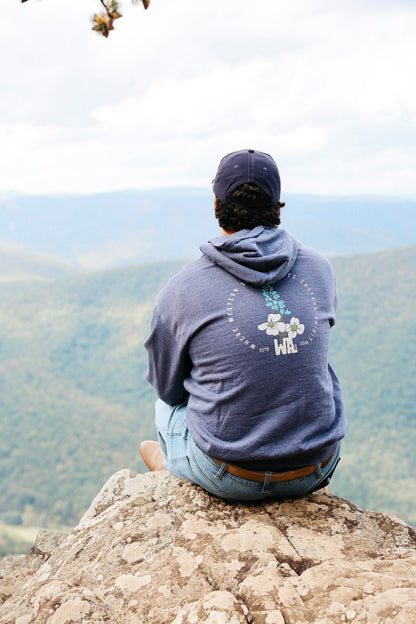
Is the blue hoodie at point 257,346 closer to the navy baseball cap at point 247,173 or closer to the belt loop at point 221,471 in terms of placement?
the belt loop at point 221,471

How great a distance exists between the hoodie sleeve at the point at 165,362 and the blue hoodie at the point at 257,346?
44mm

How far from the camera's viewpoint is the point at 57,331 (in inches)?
4350

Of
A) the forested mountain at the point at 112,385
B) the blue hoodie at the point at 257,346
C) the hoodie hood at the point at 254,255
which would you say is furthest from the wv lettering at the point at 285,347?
the forested mountain at the point at 112,385

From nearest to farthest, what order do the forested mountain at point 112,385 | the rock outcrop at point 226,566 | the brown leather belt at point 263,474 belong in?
the rock outcrop at point 226,566 → the brown leather belt at point 263,474 → the forested mountain at point 112,385

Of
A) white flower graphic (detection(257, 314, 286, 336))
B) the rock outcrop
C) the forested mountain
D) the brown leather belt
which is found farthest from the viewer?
the forested mountain

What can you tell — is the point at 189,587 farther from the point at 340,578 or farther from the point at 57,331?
the point at 57,331

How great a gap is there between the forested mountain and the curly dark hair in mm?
56280

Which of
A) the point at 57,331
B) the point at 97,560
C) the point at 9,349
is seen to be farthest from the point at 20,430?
the point at 97,560

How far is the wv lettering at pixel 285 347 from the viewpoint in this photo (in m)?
1.95

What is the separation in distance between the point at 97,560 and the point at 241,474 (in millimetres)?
768

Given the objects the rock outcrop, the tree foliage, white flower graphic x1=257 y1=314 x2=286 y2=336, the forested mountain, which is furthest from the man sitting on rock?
the forested mountain

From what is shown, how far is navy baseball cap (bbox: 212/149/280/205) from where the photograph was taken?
2133 mm

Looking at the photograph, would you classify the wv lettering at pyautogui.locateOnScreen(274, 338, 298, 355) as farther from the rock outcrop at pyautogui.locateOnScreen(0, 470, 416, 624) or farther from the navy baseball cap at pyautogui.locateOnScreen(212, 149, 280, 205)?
the rock outcrop at pyautogui.locateOnScreen(0, 470, 416, 624)

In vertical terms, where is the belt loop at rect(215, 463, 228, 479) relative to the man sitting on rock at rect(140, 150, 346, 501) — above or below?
below
